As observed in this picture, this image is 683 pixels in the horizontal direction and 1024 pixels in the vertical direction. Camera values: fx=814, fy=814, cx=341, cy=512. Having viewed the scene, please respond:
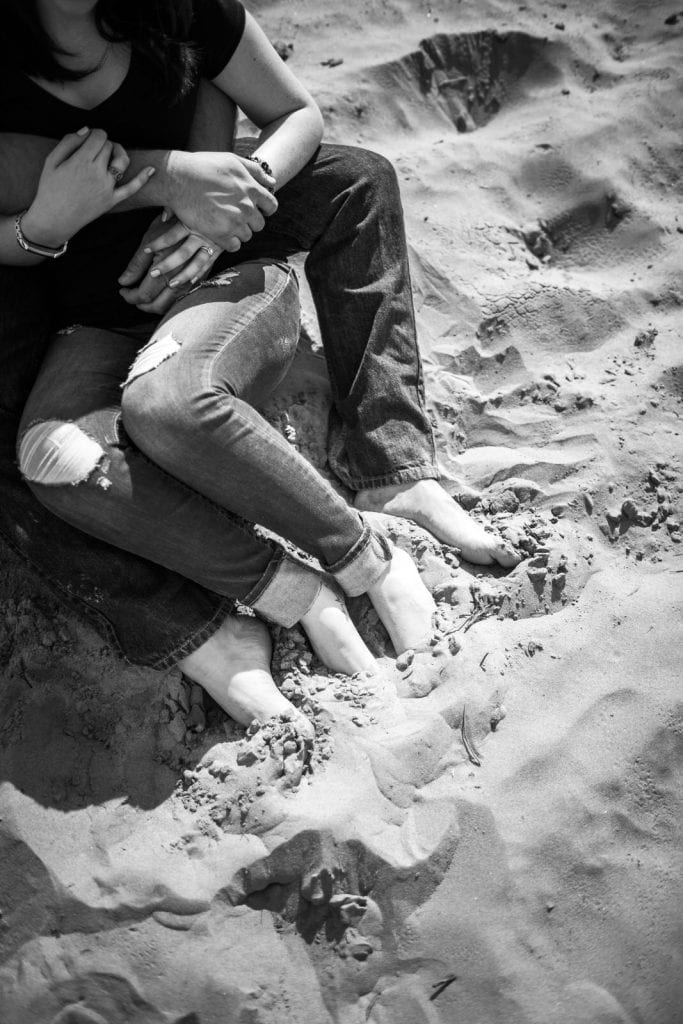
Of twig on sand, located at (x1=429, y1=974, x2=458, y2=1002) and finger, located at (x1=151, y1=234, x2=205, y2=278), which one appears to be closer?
twig on sand, located at (x1=429, y1=974, x2=458, y2=1002)

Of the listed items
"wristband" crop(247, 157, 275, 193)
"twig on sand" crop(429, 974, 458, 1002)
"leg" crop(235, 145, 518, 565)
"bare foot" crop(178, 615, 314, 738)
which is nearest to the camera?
"twig on sand" crop(429, 974, 458, 1002)

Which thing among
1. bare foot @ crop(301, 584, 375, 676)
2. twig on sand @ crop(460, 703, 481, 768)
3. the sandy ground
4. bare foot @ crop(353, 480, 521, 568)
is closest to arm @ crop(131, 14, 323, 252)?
the sandy ground

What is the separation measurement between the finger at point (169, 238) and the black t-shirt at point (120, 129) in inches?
2.3

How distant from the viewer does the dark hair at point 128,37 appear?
1425mm

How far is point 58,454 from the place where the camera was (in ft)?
4.88

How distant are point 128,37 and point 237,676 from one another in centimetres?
123

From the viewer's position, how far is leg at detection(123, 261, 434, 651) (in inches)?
58.4

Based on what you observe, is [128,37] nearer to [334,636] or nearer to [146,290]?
[146,290]

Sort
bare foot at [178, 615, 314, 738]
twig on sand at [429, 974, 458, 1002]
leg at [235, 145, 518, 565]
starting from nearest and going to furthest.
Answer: twig on sand at [429, 974, 458, 1002], bare foot at [178, 615, 314, 738], leg at [235, 145, 518, 565]

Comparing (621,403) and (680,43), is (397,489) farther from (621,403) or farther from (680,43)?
(680,43)

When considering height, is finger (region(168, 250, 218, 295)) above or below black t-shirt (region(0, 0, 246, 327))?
below

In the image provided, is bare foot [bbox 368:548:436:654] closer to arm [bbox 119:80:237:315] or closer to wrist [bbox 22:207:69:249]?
arm [bbox 119:80:237:315]

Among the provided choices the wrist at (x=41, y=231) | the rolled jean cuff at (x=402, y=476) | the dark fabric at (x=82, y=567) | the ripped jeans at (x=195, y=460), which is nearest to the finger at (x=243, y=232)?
the ripped jeans at (x=195, y=460)

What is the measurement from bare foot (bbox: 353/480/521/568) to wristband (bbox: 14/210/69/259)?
81 cm
